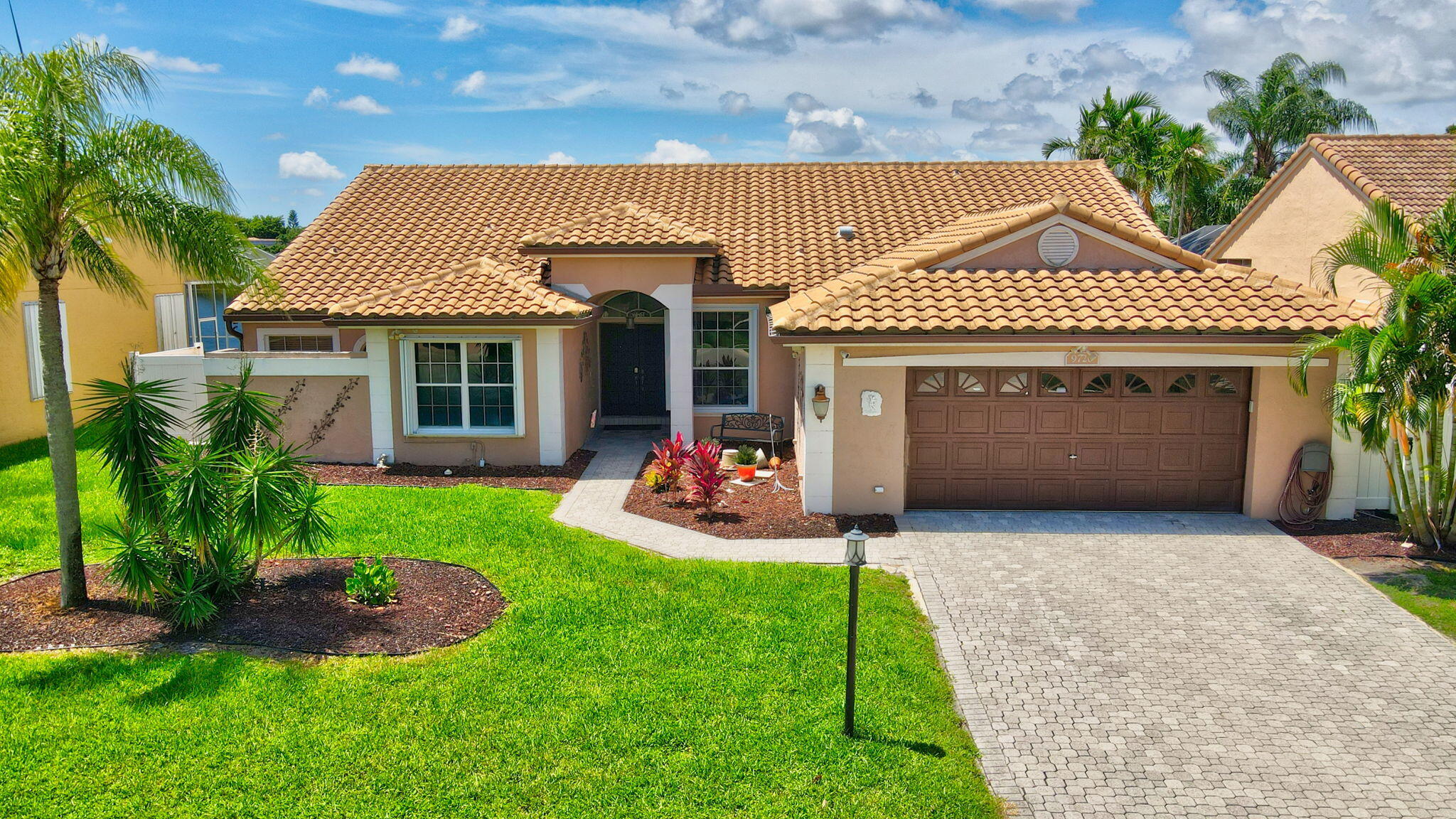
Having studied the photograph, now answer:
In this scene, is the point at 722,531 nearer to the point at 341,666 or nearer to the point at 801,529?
the point at 801,529

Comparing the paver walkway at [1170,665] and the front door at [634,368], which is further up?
the front door at [634,368]

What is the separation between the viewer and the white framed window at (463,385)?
54.0ft

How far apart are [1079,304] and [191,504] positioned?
11039 mm

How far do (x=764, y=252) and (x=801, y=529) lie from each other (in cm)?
753

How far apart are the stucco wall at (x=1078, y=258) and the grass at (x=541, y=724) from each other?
252 inches

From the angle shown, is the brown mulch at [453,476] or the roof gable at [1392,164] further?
the brown mulch at [453,476]

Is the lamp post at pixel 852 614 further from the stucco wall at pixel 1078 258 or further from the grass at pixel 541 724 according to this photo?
the stucco wall at pixel 1078 258

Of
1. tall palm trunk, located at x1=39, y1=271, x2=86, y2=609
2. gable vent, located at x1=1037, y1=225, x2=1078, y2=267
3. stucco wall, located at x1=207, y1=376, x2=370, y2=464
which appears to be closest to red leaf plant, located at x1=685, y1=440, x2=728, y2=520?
gable vent, located at x1=1037, y1=225, x2=1078, y2=267

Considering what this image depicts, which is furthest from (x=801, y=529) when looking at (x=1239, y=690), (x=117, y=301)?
(x=117, y=301)

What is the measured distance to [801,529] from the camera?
12961mm

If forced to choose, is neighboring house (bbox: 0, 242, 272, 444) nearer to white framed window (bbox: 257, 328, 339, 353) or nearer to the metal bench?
white framed window (bbox: 257, 328, 339, 353)

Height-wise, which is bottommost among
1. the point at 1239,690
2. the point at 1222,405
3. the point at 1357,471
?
the point at 1239,690

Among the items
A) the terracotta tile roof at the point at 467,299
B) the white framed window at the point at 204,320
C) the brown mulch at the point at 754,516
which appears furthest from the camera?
the white framed window at the point at 204,320

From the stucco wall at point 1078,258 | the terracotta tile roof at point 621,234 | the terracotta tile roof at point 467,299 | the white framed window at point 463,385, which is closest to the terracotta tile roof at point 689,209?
the terracotta tile roof at point 621,234
